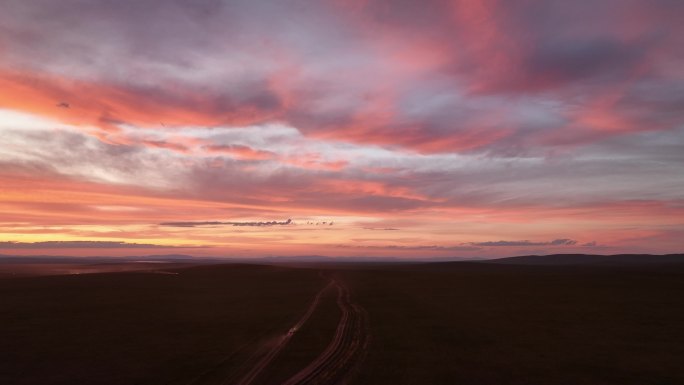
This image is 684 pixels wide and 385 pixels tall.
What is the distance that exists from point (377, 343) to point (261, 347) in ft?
17.9

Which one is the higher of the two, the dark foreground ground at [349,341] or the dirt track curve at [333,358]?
the dirt track curve at [333,358]

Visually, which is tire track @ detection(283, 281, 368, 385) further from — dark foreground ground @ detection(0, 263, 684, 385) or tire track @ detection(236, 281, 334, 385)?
tire track @ detection(236, 281, 334, 385)

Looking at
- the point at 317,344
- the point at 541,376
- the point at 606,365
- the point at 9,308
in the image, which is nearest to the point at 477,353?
the point at 541,376

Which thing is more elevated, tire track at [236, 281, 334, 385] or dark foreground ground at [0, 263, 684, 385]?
tire track at [236, 281, 334, 385]

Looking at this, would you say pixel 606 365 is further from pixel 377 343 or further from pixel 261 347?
pixel 261 347

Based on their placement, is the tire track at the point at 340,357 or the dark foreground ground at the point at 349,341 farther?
the dark foreground ground at the point at 349,341

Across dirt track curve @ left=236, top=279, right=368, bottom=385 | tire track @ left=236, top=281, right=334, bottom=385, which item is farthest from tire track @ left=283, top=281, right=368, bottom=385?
tire track @ left=236, top=281, right=334, bottom=385

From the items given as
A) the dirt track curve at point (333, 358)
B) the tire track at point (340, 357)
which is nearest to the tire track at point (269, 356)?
the dirt track curve at point (333, 358)

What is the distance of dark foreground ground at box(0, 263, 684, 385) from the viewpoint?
1548cm

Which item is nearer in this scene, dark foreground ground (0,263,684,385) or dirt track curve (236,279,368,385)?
dirt track curve (236,279,368,385)

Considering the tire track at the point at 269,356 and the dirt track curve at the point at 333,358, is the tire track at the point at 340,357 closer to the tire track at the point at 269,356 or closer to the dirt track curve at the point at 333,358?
the dirt track curve at the point at 333,358

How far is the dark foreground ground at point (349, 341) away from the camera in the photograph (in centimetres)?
1548

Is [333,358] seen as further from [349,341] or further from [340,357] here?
[349,341]

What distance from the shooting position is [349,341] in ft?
66.4
